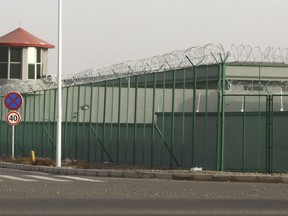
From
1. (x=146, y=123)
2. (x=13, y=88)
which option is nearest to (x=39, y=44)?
(x=13, y=88)

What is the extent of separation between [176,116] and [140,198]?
10.2 m

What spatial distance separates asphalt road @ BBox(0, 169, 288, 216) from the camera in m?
13.6

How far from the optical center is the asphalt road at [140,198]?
44.5ft

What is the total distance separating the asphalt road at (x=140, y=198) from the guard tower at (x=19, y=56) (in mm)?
40560

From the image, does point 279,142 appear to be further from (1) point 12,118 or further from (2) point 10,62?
(2) point 10,62

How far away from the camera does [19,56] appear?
202 ft

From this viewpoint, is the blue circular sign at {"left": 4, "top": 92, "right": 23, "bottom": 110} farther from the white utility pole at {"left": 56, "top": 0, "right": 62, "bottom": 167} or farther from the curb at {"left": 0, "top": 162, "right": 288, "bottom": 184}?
the curb at {"left": 0, "top": 162, "right": 288, "bottom": 184}

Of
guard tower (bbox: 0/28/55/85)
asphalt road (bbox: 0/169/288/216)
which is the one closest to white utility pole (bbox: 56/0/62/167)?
asphalt road (bbox: 0/169/288/216)

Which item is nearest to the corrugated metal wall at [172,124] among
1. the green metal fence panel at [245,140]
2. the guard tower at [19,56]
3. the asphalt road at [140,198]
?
the green metal fence panel at [245,140]

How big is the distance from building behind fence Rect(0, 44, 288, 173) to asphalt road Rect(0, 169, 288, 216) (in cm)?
330

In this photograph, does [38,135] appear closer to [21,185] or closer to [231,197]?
[21,185]

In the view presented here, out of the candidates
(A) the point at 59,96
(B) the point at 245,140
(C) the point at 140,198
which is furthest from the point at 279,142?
(C) the point at 140,198

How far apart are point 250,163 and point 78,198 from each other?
370 inches

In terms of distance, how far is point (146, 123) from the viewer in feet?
90.4
